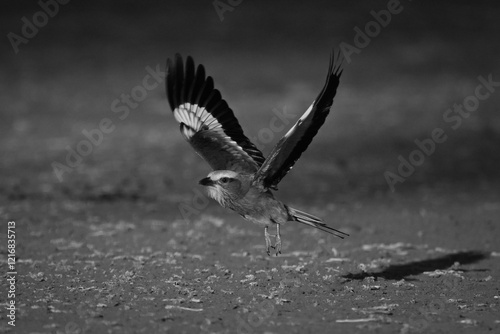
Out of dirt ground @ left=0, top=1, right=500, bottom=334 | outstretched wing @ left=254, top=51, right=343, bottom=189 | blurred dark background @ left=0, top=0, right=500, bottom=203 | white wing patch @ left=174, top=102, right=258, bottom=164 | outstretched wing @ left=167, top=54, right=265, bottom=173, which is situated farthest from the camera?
blurred dark background @ left=0, top=0, right=500, bottom=203

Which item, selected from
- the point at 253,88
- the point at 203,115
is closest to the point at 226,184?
the point at 203,115

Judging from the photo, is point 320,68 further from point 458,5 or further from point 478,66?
point 458,5

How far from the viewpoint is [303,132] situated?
6840 mm

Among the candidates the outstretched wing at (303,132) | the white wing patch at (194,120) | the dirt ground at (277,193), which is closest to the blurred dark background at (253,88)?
the dirt ground at (277,193)

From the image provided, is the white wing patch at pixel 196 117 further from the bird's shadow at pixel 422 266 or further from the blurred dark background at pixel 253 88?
the blurred dark background at pixel 253 88

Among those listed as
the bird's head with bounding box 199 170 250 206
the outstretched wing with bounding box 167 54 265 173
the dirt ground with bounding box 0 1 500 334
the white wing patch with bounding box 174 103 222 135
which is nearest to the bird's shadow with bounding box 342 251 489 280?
the dirt ground with bounding box 0 1 500 334

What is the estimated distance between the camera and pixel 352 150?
14242mm

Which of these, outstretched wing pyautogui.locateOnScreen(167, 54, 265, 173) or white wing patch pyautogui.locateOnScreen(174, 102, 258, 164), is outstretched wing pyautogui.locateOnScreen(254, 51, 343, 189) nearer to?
outstretched wing pyautogui.locateOnScreen(167, 54, 265, 173)

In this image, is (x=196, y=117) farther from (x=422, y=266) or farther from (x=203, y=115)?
(x=422, y=266)

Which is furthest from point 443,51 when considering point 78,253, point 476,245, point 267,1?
point 78,253

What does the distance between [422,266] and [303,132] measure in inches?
86.2

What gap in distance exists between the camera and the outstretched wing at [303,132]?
673 centimetres

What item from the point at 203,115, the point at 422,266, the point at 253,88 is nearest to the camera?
the point at 422,266

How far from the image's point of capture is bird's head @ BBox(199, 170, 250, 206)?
7.14 m
